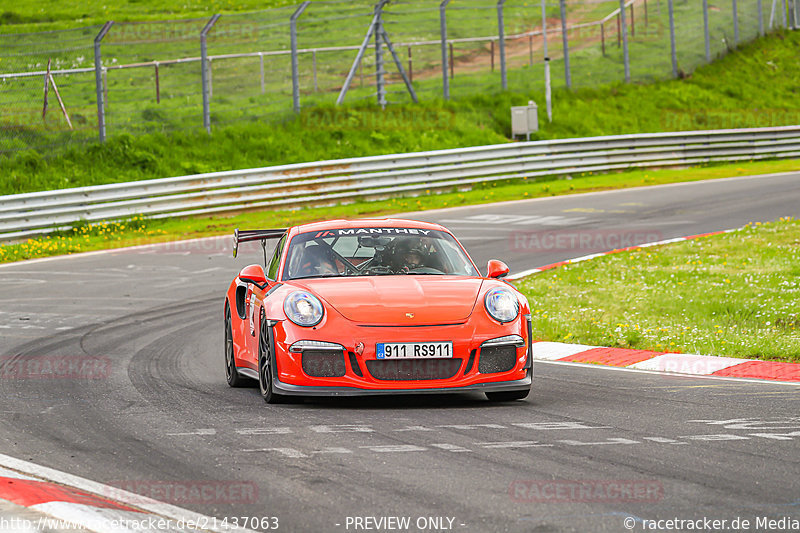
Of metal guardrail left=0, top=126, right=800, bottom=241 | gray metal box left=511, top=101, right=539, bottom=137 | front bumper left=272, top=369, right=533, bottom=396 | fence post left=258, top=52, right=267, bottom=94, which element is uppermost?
fence post left=258, top=52, right=267, bottom=94

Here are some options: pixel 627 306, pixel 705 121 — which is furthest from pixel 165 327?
pixel 705 121

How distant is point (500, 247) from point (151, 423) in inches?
465

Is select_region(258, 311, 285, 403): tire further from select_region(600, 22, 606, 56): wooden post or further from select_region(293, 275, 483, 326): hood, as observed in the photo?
select_region(600, 22, 606, 56): wooden post

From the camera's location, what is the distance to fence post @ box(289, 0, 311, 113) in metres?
27.8

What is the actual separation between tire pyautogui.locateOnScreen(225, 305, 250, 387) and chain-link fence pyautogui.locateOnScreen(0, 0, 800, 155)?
16.0 metres

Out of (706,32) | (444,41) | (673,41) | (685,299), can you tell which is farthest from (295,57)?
(706,32)

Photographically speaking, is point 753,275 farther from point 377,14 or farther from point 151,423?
point 377,14

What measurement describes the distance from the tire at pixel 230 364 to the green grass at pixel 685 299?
3477 millimetres

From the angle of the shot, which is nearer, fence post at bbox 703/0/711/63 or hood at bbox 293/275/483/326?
hood at bbox 293/275/483/326

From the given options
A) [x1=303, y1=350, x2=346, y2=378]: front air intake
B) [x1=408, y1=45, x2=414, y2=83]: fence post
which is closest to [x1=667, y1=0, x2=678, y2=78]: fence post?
[x1=408, y1=45, x2=414, y2=83]: fence post

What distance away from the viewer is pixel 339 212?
78.3ft

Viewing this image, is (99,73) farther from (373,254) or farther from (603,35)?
(603,35)

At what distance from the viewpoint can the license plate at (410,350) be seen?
7.39 meters

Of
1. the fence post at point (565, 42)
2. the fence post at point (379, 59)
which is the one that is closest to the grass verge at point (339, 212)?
the fence post at point (379, 59)
